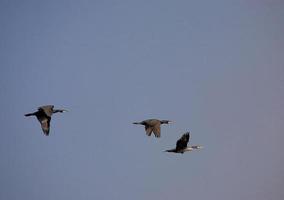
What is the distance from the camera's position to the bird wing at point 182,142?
69.2 metres

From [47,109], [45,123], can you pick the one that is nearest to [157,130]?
[47,109]

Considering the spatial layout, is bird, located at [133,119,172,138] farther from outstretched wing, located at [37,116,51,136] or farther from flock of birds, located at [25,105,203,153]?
outstretched wing, located at [37,116,51,136]

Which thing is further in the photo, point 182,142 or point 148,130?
point 182,142

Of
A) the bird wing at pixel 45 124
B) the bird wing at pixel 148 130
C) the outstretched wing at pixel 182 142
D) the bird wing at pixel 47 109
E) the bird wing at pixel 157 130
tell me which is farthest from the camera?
the outstretched wing at pixel 182 142

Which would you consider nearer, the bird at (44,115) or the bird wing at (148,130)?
the bird at (44,115)

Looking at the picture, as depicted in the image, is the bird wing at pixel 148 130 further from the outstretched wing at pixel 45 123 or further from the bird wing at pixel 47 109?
the outstretched wing at pixel 45 123

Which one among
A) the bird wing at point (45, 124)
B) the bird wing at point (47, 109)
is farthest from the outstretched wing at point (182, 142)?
the bird wing at point (45, 124)

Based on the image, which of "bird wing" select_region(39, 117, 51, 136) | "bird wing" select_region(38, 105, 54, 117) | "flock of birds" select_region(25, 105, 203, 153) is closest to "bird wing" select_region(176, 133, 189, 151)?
"flock of birds" select_region(25, 105, 203, 153)

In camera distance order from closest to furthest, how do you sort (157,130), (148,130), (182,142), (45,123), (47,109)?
(45,123)
(47,109)
(157,130)
(148,130)
(182,142)

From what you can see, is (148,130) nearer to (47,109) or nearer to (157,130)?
(157,130)

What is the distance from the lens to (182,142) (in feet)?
230

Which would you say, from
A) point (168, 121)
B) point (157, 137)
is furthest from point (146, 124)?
point (168, 121)

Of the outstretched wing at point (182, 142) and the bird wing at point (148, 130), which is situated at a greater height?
the bird wing at point (148, 130)

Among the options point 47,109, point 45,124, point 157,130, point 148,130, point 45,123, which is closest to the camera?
point 45,124
